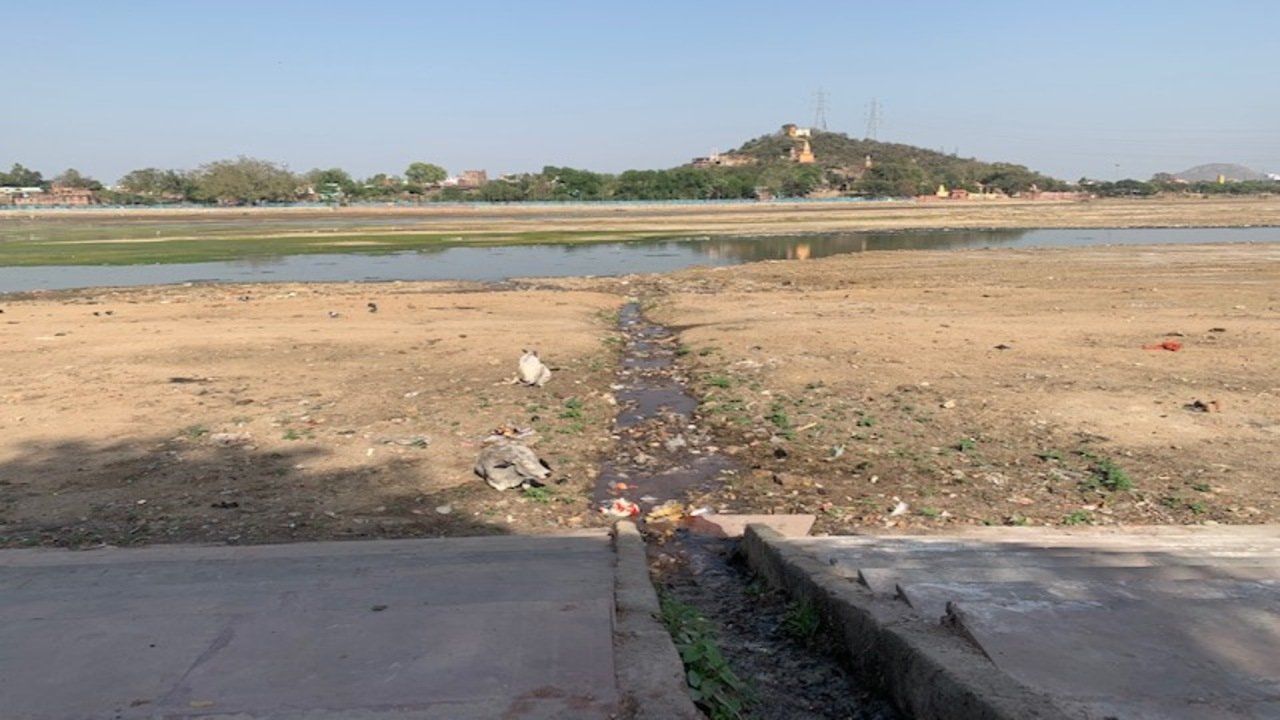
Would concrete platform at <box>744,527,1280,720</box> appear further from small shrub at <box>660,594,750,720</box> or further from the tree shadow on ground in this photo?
the tree shadow on ground

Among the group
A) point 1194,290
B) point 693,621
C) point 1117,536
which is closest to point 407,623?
point 693,621

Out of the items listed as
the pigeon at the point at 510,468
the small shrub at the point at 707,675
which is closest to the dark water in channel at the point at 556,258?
the pigeon at the point at 510,468

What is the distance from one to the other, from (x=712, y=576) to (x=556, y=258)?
32589 millimetres

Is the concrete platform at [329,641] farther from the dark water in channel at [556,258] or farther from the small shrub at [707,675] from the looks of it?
the dark water in channel at [556,258]

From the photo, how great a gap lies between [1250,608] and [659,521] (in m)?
3.96

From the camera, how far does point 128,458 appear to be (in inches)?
310

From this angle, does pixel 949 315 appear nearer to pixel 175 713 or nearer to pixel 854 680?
pixel 854 680

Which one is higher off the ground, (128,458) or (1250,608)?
(1250,608)

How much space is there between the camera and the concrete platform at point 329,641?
8.95 ft

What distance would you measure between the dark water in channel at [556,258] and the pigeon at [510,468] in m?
22.0

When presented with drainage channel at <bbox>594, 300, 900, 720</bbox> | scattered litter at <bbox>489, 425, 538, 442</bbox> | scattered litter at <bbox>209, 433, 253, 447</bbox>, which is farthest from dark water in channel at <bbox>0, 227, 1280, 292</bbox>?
scattered litter at <bbox>489, 425, 538, 442</bbox>

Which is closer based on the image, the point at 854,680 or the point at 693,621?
the point at 854,680

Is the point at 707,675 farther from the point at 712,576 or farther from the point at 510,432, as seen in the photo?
the point at 510,432

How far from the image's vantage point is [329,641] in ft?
10.6
